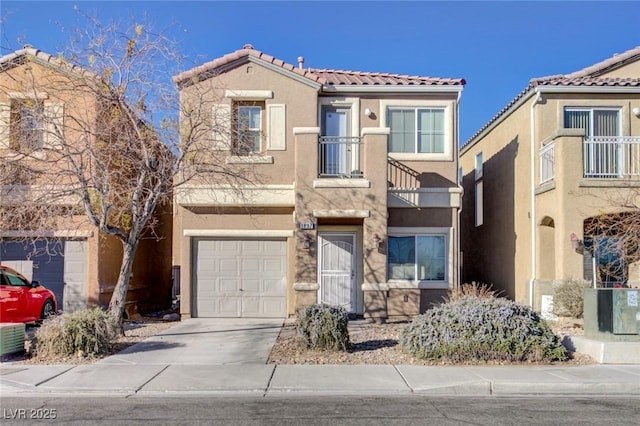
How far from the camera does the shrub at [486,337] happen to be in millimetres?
9961

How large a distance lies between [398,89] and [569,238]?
6.31 m

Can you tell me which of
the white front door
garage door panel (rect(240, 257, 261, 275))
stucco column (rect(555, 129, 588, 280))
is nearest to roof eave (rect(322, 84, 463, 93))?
stucco column (rect(555, 129, 588, 280))

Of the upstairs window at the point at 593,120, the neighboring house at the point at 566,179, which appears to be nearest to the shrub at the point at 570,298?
the neighboring house at the point at 566,179

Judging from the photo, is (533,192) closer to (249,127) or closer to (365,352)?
(365,352)

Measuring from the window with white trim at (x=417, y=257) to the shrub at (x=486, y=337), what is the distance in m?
4.91

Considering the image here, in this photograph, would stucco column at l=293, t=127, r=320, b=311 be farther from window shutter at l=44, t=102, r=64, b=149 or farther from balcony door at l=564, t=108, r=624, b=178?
balcony door at l=564, t=108, r=624, b=178

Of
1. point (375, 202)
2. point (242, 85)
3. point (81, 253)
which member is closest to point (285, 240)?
point (375, 202)

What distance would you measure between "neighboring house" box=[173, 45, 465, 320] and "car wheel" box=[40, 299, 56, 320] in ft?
11.6

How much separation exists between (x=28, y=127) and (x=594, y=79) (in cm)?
1531

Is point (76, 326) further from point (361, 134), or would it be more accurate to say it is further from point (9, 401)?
point (361, 134)

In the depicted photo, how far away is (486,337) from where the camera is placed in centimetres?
999

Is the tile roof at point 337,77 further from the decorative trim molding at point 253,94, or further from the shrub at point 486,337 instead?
the shrub at point 486,337

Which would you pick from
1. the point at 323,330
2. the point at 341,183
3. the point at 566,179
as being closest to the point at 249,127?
the point at 341,183

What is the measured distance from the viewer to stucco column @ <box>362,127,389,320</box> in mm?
14391
